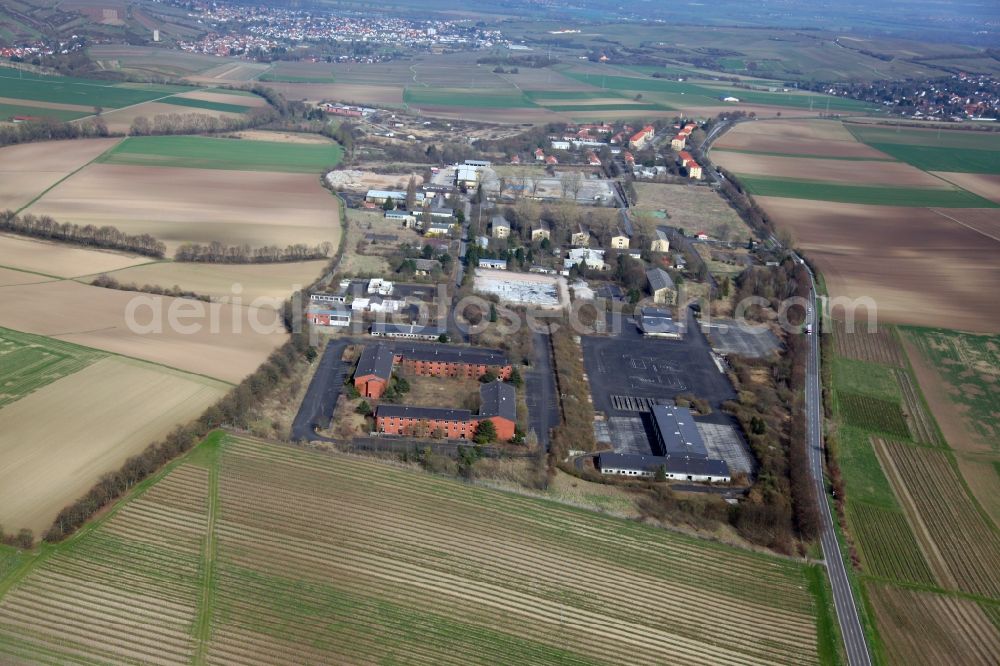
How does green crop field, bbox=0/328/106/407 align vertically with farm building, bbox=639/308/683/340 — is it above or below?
below

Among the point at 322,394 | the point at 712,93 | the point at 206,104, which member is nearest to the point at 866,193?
the point at 712,93

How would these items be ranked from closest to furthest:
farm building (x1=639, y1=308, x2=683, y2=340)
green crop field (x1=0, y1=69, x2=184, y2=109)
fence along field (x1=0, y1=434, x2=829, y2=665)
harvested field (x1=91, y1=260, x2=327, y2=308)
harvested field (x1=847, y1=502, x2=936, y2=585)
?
fence along field (x1=0, y1=434, x2=829, y2=665)
harvested field (x1=847, y1=502, x2=936, y2=585)
harvested field (x1=91, y1=260, x2=327, y2=308)
farm building (x1=639, y1=308, x2=683, y2=340)
green crop field (x1=0, y1=69, x2=184, y2=109)

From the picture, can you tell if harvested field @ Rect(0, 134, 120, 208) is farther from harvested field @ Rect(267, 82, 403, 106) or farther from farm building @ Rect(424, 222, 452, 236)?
harvested field @ Rect(267, 82, 403, 106)

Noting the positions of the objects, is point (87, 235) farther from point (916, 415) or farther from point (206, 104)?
point (916, 415)

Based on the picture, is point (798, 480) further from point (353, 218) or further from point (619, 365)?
point (353, 218)

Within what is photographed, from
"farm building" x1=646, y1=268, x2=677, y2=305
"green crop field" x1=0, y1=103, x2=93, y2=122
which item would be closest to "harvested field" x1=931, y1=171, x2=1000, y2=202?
"farm building" x1=646, y1=268, x2=677, y2=305

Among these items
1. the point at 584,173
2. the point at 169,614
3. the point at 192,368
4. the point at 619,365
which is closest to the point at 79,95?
the point at 584,173

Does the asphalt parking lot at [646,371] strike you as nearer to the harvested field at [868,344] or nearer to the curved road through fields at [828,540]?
the curved road through fields at [828,540]
